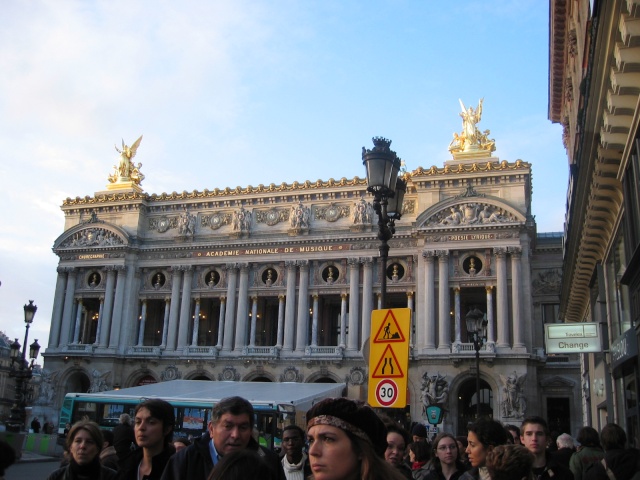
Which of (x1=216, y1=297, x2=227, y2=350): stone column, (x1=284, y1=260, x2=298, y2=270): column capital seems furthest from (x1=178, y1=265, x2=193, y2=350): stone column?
(x1=284, y1=260, x2=298, y2=270): column capital

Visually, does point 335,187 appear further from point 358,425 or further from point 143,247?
point 358,425

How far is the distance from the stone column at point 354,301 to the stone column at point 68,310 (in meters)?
23.6

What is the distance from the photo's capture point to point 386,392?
33.1ft

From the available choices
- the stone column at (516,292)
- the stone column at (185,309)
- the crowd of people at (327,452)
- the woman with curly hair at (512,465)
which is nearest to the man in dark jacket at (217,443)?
the crowd of people at (327,452)

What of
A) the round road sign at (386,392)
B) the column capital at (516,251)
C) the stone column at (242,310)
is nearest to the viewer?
the round road sign at (386,392)

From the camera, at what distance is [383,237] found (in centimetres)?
1395

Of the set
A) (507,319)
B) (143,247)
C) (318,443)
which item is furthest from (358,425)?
(143,247)

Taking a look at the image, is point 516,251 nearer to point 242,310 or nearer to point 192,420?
point 242,310

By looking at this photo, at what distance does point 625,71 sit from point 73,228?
54302 mm

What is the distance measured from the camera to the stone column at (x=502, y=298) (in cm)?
4581

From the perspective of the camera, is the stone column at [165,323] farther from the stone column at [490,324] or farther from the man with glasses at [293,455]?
the man with glasses at [293,455]

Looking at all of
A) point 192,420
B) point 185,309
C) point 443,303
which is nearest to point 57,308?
point 185,309

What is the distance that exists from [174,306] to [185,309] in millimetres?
1076

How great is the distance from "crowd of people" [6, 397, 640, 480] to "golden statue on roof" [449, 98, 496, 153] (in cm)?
4233
